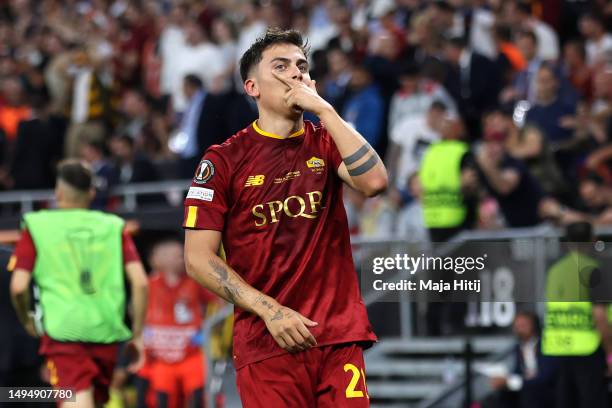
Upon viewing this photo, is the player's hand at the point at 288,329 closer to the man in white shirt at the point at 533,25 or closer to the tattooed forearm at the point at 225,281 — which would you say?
the tattooed forearm at the point at 225,281

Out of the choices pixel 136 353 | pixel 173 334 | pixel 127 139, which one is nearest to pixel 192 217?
pixel 136 353

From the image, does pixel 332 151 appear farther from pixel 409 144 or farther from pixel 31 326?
pixel 409 144

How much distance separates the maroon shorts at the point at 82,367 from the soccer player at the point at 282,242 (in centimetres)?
310

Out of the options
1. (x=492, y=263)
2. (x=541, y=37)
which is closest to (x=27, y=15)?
(x=541, y=37)

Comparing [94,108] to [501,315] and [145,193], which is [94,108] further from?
[501,315]

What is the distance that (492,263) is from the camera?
7.55 m

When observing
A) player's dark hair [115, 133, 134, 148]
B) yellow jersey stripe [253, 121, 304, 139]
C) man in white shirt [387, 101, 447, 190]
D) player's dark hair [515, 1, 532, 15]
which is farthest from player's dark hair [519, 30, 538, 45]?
yellow jersey stripe [253, 121, 304, 139]

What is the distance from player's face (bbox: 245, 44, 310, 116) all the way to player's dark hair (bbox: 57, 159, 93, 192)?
327cm

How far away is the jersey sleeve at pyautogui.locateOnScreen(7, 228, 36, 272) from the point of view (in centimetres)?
886

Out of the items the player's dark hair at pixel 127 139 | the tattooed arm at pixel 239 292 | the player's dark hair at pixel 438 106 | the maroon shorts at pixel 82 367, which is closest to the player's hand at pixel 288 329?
the tattooed arm at pixel 239 292

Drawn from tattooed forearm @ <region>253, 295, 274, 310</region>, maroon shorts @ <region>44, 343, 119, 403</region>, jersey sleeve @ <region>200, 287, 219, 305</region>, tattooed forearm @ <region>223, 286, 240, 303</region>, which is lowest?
maroon shorts @ <region>44, 343, 119, 403</region>

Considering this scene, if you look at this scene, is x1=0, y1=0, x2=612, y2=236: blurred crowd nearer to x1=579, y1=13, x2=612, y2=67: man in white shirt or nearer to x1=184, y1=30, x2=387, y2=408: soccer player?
x1=579, y1=13, x2=612, y2=67: man in white shirt

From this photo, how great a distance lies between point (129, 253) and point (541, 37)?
24.9 ft

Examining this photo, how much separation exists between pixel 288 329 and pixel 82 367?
11.8 feet
